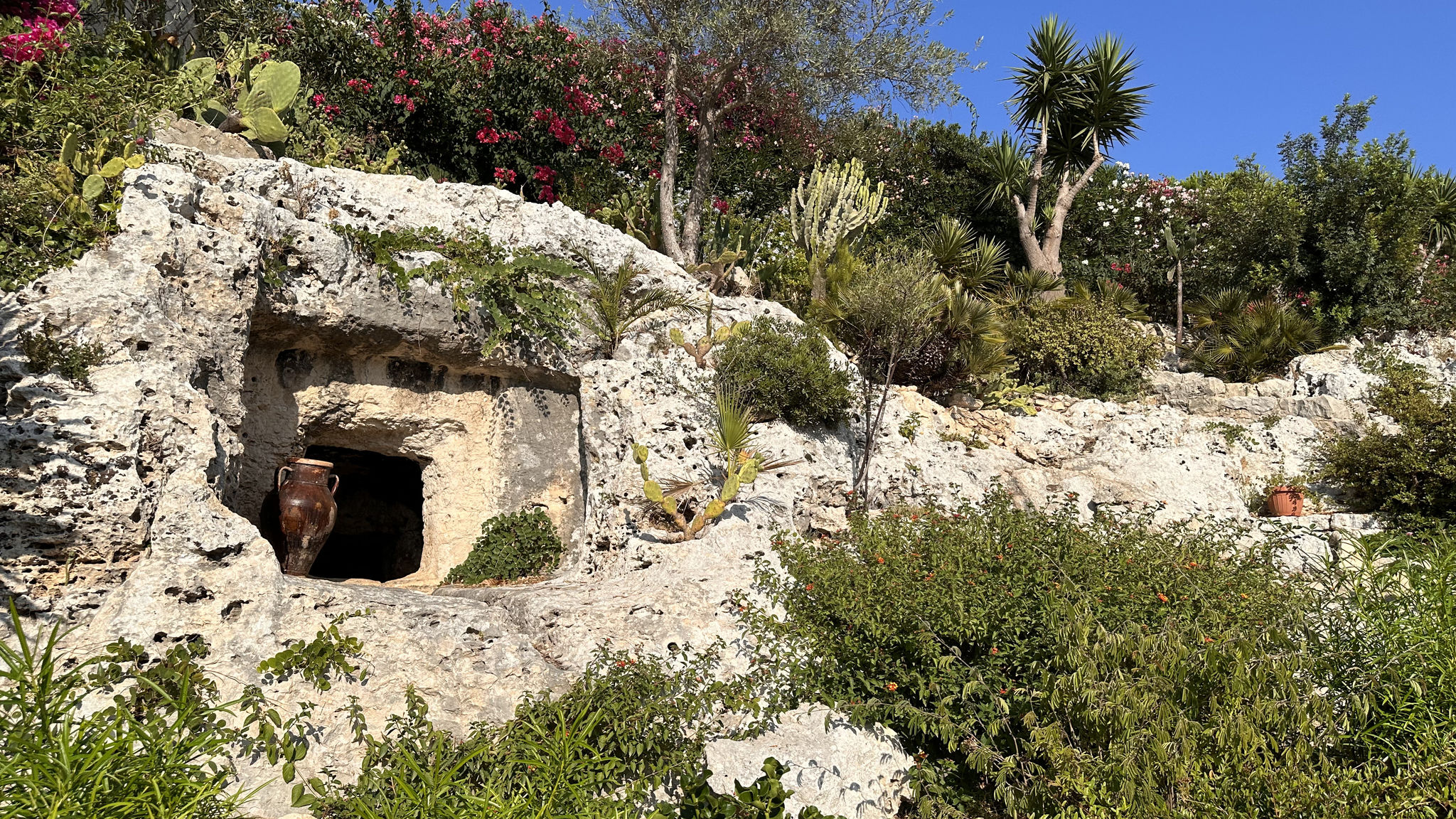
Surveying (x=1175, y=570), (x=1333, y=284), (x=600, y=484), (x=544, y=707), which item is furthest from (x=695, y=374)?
(x=1333, y=284)

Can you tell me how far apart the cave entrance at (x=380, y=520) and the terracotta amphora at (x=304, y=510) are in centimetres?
385

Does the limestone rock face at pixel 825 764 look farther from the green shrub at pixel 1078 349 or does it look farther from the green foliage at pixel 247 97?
the green shrub at pixel 1078 349

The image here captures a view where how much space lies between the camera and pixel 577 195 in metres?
14.1

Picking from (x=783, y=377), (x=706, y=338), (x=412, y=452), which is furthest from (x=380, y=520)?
(x=783, y=377)

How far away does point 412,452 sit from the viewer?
9.77 metres

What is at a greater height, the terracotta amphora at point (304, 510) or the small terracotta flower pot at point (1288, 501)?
the small terracotta flower pot at point (1288, 501)

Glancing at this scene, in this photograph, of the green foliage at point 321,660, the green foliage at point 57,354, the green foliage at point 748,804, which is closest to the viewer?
the green foliage at point 748,804

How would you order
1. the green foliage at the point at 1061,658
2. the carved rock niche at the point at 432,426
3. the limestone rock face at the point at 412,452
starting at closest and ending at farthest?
1. the green foliage at the point at 1061,658
2. the limestone rock face at the point at 412,452
3. the carved rock niche at the point at 432,426

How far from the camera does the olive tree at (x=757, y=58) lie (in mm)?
13180

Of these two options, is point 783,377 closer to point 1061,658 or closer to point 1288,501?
point 1061,658

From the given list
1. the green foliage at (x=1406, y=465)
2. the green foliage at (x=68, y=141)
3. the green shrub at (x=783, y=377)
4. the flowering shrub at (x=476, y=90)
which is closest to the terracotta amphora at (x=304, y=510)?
the green foliage at (x=68, y=141)

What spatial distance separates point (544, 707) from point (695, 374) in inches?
172

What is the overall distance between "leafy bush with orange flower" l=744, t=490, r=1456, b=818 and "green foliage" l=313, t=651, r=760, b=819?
3.06 feet

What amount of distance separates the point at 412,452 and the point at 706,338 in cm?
358
